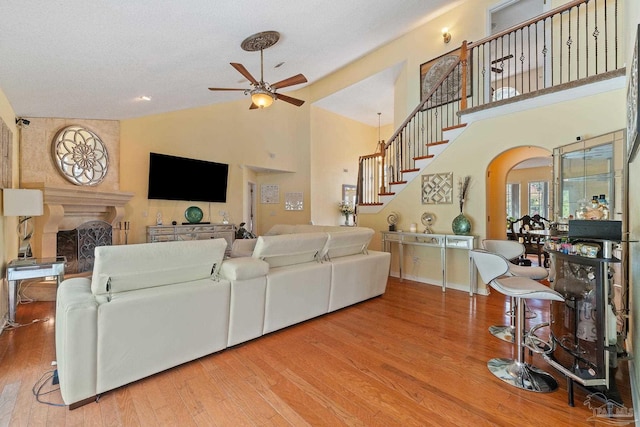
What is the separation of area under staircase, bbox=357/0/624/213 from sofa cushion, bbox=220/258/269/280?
11.6 feet

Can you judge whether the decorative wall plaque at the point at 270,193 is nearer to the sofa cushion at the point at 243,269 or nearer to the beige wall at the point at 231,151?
the beige wall at the point at 231,151

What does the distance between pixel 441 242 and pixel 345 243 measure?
1.78 metres

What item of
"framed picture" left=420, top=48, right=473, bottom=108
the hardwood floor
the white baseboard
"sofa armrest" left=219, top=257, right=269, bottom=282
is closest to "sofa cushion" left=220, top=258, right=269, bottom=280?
"sofa armrest" left=219, top=257, right=269, bottom=282

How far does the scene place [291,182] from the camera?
328 inches

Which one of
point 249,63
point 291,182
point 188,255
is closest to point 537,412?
point 188,255

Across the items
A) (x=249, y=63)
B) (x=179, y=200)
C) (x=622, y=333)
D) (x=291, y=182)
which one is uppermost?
(x=249, y=63)

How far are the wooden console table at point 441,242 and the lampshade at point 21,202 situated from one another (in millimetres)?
4704

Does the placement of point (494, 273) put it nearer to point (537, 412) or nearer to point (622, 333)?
point (537, 412)

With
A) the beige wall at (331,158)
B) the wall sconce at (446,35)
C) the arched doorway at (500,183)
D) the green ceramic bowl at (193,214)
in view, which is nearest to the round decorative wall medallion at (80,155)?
the green ceramic bowl at (193,214)

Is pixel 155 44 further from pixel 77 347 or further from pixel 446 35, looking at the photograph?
pixel 446 35

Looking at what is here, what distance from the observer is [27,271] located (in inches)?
114

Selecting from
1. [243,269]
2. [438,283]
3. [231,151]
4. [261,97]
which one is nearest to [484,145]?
[438,283]

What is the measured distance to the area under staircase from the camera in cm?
405

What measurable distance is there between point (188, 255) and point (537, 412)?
2562 millimetres
